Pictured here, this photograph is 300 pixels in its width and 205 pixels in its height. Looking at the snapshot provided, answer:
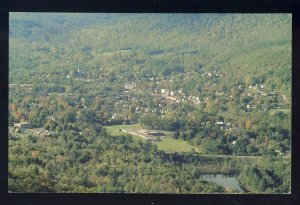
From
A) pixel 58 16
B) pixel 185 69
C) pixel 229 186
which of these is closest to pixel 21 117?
pixel 58 16

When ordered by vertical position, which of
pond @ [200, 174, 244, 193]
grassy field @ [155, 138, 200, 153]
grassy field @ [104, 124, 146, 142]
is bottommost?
pond @ [200, 174, 244, 193]

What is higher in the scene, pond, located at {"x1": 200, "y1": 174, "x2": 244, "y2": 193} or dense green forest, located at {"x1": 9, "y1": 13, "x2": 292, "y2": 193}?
dense green forest, located at {"x1": 9, "y1": 13, "x2": 292, "y2": 193}

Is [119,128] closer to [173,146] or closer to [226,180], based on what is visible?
[173,146]

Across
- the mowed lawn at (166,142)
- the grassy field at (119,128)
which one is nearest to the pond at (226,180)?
the mowed lawn at (166,142)

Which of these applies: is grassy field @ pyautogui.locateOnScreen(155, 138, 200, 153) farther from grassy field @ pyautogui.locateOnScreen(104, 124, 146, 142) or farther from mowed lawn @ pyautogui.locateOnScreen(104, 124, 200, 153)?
grassy field @ pyautogui.locateOnScreen(104, 124, 146, 142)

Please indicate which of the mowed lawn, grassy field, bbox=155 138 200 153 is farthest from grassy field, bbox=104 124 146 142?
grassy field, bbox=155 138 200 153

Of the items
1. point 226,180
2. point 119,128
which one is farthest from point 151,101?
point 226,180

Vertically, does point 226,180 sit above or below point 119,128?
below

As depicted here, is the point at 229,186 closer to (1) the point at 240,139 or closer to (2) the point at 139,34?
(1) the point at 240,139
